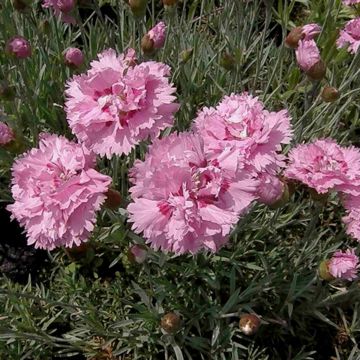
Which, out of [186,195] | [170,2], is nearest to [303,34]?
[170,2]

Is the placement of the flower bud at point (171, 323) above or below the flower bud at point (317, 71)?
below

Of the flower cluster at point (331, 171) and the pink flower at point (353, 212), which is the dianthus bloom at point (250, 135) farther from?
the pink flower at point (353, 212)

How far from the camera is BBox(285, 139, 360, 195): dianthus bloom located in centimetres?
123

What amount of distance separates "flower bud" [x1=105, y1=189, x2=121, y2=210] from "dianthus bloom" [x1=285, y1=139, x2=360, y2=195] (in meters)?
0.39

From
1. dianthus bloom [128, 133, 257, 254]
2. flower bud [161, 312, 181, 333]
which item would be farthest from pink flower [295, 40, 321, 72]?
flower bud [161, 312, 181, 333]

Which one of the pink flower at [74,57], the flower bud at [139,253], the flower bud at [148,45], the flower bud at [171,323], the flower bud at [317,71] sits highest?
the flower bud at [148,45]

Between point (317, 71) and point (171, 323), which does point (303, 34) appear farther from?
point (171, 323)

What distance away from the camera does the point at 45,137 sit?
1.17 meters

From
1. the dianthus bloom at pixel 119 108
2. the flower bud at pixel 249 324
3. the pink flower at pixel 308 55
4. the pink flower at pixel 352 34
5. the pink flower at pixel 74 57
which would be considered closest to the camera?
the dianthus bloom at pixel 119 108

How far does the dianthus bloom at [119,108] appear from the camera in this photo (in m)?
1.10

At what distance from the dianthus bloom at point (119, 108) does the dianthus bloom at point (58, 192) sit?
5 centimetres

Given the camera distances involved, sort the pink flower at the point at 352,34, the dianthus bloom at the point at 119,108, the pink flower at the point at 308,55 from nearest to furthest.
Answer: the dianthus bloom at the point at 119,108 → the pink flower at the point at 308,55 → the pink flower at the point at 352,34

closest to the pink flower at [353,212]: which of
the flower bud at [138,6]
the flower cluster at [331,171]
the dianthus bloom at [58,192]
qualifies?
the flower cluster at [331,171]

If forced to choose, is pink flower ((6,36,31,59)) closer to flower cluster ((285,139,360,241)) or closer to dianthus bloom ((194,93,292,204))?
dianthus bloom ((194,93,292,204))
